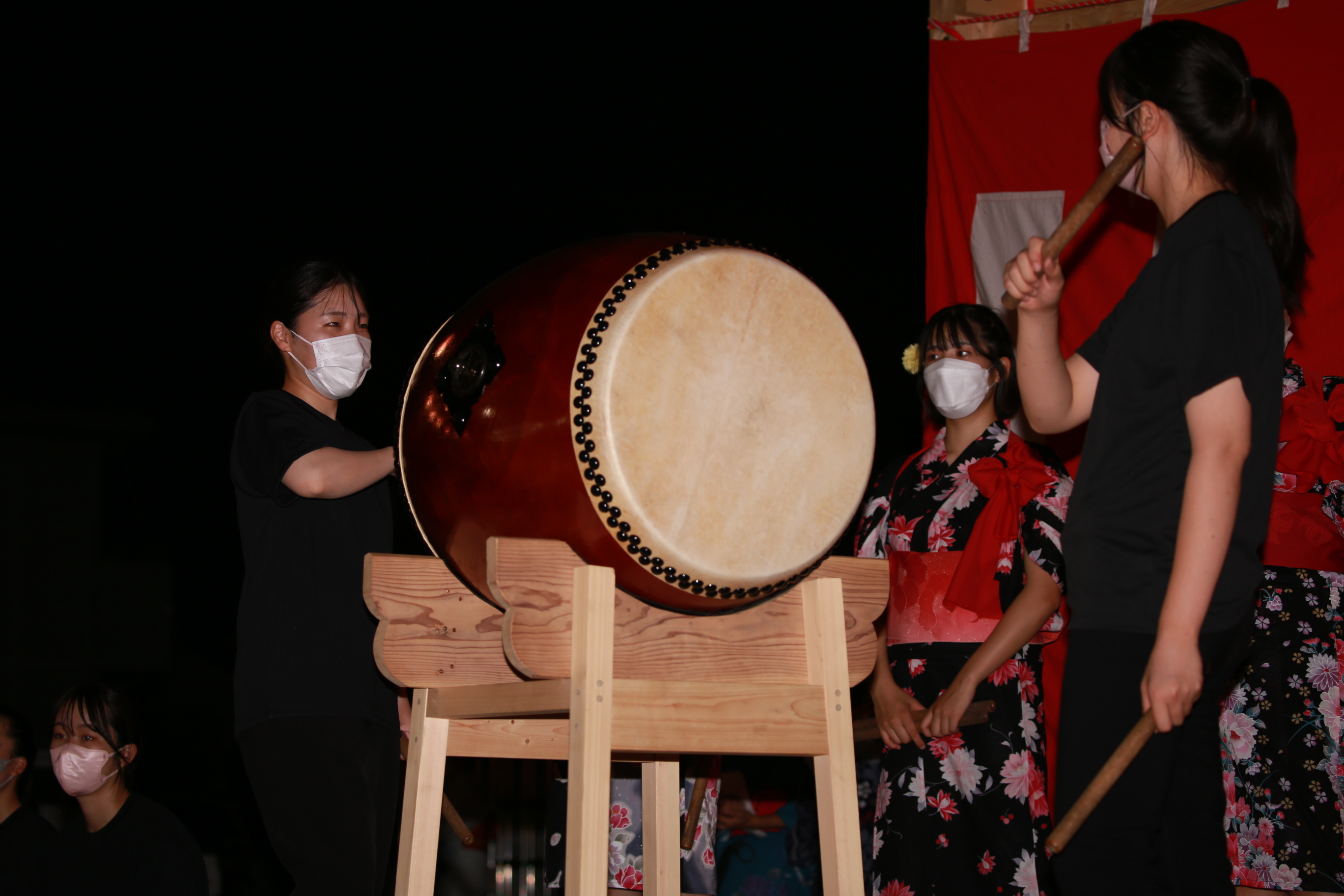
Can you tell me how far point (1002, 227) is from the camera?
9.76 feet

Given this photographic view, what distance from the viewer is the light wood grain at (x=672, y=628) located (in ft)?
4.35

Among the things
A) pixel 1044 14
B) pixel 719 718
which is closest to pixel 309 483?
pixel 719 718

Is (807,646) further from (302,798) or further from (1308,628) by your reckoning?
(1308,628)

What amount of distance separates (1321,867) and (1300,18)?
190 centimetres

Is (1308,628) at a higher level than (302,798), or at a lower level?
higher

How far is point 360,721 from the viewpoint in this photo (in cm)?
167

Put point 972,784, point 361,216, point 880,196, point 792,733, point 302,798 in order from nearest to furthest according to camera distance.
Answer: point 792,733, point 302,798, point 972,784, point 361,216, point 880,196

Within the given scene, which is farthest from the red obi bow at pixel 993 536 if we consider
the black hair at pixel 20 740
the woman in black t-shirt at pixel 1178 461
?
the black hair at pixel 20 740

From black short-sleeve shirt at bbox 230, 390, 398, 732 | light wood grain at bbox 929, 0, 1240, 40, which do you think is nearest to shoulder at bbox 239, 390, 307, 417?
black short-sleeve shirt at bbox 230, 390, 398, 732

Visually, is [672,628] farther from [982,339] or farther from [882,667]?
[982,339]

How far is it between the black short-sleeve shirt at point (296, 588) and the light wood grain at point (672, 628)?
0.44 metres

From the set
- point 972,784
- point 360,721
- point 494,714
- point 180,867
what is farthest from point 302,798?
point 972,784

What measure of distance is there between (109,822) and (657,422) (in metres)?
1.72

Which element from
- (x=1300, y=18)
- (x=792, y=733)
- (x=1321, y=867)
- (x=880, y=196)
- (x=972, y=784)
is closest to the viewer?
(x=792, y=733)
